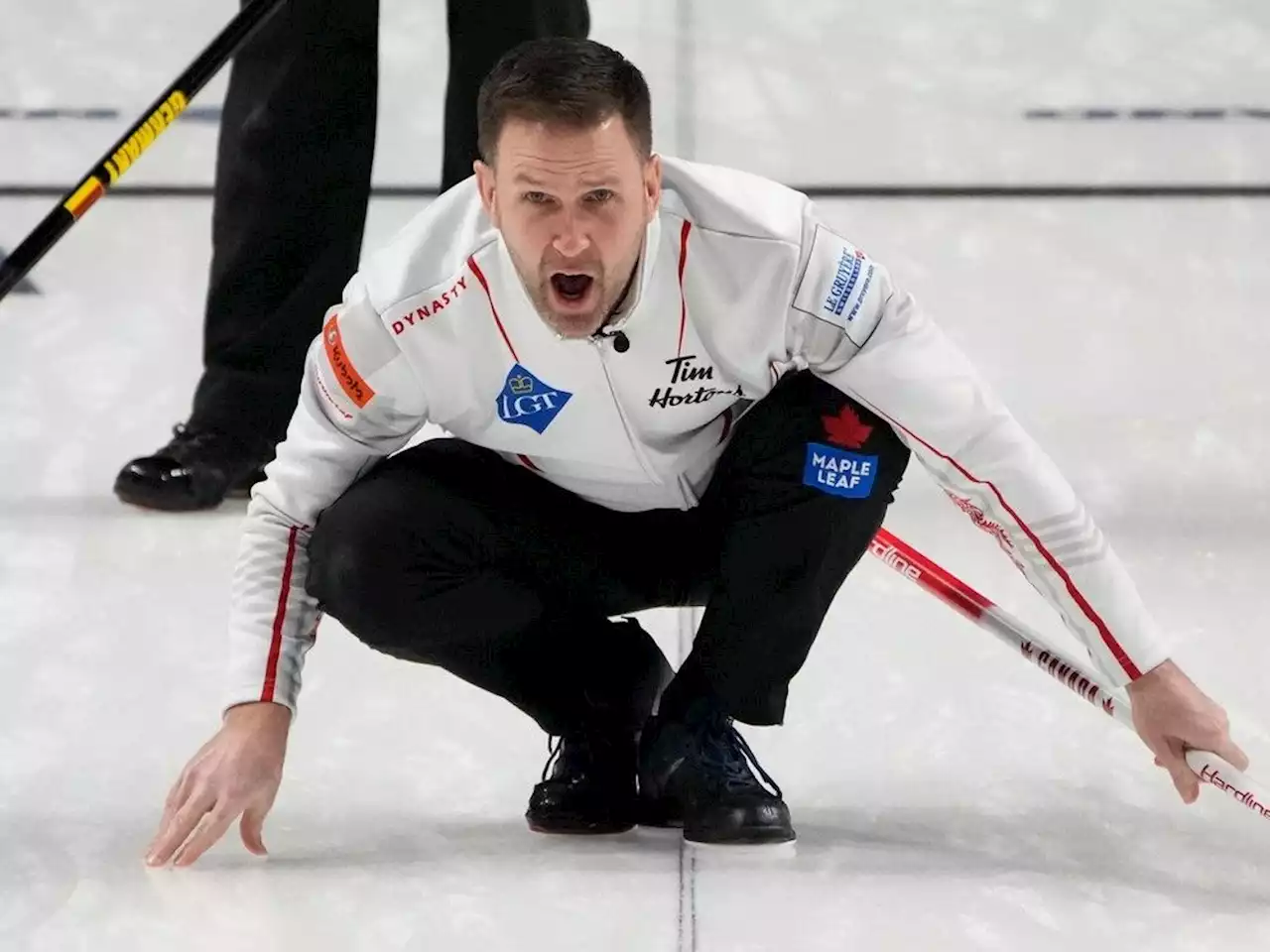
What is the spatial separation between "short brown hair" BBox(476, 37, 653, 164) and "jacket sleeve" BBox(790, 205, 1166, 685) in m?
0.17

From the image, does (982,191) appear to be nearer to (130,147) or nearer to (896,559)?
(896,559)

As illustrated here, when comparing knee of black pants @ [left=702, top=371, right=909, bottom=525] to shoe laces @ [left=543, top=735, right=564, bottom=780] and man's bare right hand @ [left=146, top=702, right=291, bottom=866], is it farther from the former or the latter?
man's bare right hand @ [left=146, top=702, right=291, bottom=866]

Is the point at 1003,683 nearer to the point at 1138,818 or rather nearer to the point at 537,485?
the point at 1138,818

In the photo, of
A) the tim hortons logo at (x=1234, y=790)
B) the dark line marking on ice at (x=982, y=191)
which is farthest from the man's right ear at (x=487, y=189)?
the dark line marking on ice at (x=982, y=191)

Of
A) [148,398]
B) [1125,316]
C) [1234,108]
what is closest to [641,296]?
[148,398]

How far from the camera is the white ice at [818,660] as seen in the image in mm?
1470

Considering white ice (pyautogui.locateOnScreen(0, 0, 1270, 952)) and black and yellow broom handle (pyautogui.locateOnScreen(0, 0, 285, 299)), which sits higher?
black and yellow broom handle (pyautogui.locateOnScreen(0, 0, 285, 299))

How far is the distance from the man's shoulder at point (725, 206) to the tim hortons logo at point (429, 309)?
16 cm

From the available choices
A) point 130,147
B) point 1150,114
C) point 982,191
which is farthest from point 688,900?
point 1150,114

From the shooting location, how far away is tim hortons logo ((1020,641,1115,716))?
157 centimetres

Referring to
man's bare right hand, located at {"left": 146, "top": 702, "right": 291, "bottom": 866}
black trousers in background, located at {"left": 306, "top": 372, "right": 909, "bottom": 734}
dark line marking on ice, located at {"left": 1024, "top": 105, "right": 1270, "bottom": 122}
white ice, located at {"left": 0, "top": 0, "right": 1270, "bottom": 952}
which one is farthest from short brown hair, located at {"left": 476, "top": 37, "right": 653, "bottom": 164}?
dark line marking on ice, located at {"left": 1024, "top": 105, "right": 1270, "bottom": 122}

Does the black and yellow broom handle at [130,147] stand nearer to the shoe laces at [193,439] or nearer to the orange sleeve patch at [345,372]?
the orange sleeve patch at [345,372]

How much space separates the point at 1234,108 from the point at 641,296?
2.45 meters

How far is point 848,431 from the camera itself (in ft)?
4.96
